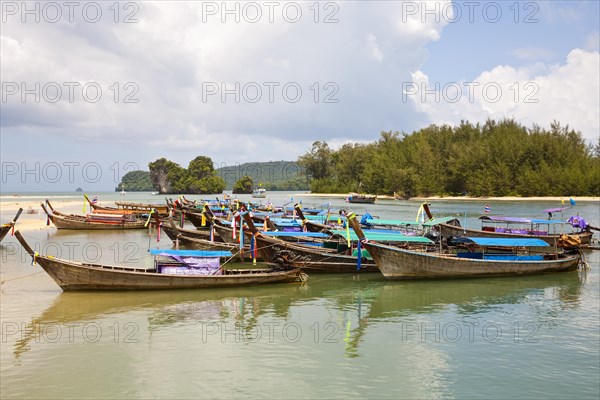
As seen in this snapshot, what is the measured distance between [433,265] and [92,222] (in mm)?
28358

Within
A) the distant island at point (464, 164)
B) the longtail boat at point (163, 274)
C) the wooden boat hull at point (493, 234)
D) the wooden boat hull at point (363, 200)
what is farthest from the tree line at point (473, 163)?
the longtail boat at point (163, 274)

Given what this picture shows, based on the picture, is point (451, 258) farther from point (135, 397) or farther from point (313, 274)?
point (135, 397)

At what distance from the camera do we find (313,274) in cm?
2056

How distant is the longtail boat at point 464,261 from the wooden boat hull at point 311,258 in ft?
5.30

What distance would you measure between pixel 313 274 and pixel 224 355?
9592mm

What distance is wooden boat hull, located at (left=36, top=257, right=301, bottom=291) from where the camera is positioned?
16.2 meters

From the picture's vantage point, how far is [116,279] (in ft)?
54.0

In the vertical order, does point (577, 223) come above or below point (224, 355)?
above

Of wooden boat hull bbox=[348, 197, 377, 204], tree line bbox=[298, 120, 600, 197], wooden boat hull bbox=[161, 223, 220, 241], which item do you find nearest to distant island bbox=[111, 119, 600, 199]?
tree line bbox=[298, 120, 600, 197]

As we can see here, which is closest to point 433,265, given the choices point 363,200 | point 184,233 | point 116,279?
point 116,279

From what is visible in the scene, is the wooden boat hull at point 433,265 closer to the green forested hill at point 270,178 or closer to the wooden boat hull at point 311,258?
the wooden boat hull at point 311,258

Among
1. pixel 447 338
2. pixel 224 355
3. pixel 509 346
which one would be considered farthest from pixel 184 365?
pixel 509 346

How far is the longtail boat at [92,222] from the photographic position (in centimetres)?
3794

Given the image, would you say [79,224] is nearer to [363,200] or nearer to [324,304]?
[324,304]
